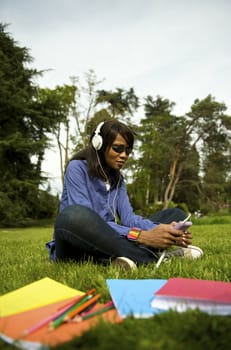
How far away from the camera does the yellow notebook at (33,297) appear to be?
118cm

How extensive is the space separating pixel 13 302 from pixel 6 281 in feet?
2.36

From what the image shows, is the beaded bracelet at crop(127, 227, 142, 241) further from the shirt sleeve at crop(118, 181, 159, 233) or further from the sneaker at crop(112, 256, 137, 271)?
the shirt sleeve at crop(118, 181, 159, 233)

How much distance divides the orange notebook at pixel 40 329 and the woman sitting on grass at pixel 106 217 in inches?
37.9

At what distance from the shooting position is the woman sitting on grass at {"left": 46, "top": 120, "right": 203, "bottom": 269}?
2111 mm

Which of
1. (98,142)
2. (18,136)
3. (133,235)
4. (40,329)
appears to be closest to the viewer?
(40,329)

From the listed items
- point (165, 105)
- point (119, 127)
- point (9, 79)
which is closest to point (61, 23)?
point (119, 127)

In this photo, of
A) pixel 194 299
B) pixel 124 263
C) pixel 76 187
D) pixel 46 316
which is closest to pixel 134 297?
pixel 194 299

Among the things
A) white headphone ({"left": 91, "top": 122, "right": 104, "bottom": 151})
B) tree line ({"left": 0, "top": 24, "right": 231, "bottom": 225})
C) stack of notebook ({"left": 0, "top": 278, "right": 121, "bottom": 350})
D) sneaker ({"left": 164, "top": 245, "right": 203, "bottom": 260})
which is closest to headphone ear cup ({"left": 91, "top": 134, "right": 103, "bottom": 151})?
white headphone ({"left": 91, "top": 122, "right": 104, "bottom": 151})

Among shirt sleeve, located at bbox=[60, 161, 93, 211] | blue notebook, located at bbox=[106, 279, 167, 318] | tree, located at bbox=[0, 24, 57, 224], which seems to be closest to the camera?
blue notebook, located at bbox=[106, 279, 167, 318]

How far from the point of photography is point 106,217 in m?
2.61

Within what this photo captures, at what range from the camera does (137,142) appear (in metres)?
23.3

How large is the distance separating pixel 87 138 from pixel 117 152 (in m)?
19.3

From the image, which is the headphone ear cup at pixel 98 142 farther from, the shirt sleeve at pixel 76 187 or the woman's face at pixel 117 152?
the shirt sleeve at pixel 76 187

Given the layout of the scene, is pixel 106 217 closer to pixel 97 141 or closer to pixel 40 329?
pixel 97 141
